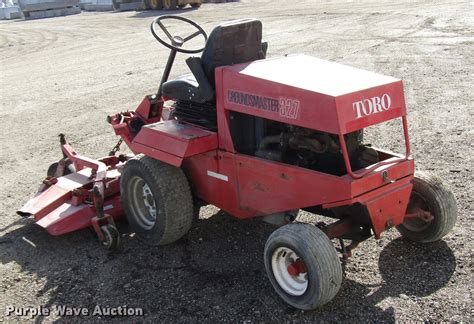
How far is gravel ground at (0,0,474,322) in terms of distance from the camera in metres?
3.34

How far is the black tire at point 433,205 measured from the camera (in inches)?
142

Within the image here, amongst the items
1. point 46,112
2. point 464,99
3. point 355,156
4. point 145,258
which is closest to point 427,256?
point 355,156

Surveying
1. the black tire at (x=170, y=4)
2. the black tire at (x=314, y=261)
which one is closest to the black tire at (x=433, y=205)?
the black tire at (x=314, y=261)

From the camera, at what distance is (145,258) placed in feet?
13.1

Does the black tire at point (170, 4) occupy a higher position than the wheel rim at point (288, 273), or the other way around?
the black tire at point (170, 4)

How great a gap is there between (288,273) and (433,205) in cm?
112

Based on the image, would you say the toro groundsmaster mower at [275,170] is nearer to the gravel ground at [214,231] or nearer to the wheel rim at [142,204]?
the wheel rim at [142,204]

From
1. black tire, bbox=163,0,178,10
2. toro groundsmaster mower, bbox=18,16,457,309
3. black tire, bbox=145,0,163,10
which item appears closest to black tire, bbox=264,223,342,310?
toro groundsmaster mower, bbox=18,16,457,309

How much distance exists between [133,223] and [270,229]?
108 centimetres

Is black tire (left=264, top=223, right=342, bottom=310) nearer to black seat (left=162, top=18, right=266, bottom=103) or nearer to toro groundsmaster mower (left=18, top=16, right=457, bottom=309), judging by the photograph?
toro groundsmaster mower (left=18, top=16, right=457, bottom=309)

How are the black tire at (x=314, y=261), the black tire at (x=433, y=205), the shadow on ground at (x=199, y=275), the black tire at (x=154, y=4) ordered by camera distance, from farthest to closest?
the black tire at (x=154, y=4), the black tire at (x=433, y=205), the shadow on ground at (x=199, y=275), the black tire at (x=314, y=261)

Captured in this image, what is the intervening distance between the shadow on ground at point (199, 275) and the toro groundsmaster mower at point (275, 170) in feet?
0.46

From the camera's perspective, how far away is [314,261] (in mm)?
3006

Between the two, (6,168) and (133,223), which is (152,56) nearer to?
(6,168)
